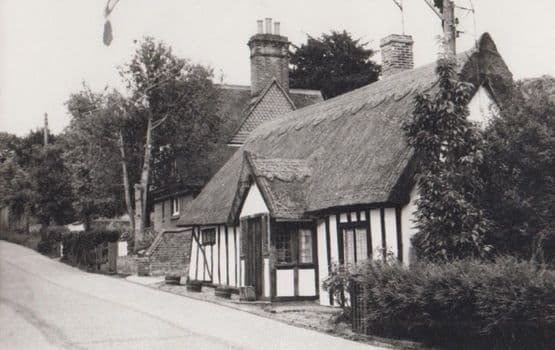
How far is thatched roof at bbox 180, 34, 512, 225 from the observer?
15.6 m

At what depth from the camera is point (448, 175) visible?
12.2 m

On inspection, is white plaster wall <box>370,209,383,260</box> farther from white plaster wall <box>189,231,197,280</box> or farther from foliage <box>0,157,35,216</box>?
foliage <box>0,157,35,216</box>

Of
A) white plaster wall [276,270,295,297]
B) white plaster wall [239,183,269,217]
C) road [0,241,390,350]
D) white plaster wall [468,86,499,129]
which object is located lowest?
road [0,241,390,350]

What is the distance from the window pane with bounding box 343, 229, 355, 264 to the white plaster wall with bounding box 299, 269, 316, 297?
1850 millimetres

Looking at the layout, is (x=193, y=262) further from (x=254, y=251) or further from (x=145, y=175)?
(x=145, y=175)

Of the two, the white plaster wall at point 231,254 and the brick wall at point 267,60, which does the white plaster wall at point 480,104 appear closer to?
the white plaster wall at point 231,254

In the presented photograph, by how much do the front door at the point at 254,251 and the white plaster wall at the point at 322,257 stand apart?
1.60m

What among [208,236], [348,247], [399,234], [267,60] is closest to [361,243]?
[348,247]

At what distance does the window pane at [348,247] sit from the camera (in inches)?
628

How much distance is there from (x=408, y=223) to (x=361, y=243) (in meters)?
1.66

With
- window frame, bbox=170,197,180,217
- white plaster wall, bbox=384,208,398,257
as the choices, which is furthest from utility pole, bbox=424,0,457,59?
window frame, bbox=170,197,180,217

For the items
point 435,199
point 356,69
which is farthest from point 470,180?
point 356,69

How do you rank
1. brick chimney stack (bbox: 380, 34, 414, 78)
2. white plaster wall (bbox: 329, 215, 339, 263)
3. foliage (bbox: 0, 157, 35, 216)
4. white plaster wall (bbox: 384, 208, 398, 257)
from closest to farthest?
1. white plaster wall (bbox: 384, 208, 398, 257)
2. white plaster wall (bbox: 329, 215, 339, 263)
3. brick chimney stack (bbox: 380, 34, 414, 78)
4. foliage (bbox: 0, 157, 35, 216)

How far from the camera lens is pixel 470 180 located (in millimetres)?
12461
